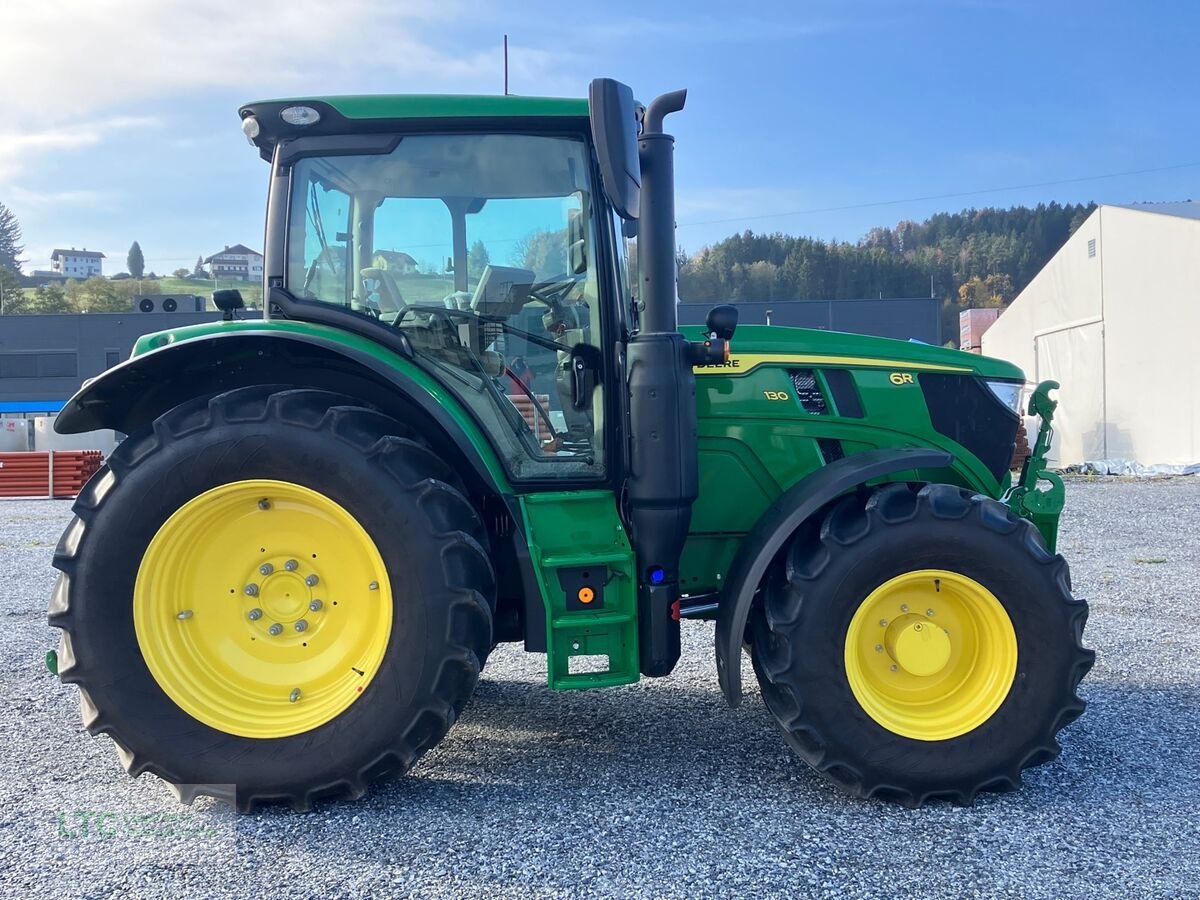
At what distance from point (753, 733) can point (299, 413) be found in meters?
2.14

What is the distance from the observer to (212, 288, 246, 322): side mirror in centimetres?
386

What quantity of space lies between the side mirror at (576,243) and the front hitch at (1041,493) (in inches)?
74.8

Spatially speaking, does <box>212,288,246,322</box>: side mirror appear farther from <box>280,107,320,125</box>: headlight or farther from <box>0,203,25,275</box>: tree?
<box>0,203,25,275</box>: tree

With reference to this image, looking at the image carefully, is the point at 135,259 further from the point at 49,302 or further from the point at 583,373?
the point at 583,373

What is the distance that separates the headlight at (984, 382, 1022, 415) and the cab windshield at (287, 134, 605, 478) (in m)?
1.67

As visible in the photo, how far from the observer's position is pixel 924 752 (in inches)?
122

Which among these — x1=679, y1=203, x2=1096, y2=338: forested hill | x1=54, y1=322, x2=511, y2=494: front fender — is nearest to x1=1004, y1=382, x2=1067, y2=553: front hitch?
x1=54, y1=322, x2=511, y2=494: front fender

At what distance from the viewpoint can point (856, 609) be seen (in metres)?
3.13

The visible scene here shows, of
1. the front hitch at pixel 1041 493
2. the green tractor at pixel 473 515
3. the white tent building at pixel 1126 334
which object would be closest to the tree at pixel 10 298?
the white tent building at pixel 1126 334

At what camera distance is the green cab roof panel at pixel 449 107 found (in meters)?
3.32

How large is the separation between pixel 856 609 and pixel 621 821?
3.34 feet

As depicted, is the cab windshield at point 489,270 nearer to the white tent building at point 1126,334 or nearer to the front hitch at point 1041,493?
the front hitch at point 1041,493

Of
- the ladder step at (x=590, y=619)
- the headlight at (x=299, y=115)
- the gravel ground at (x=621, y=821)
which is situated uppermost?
the headlight at (x=299, y=115)

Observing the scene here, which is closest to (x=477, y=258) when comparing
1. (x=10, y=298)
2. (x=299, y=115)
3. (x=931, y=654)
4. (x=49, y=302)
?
(x=299, y=115)
